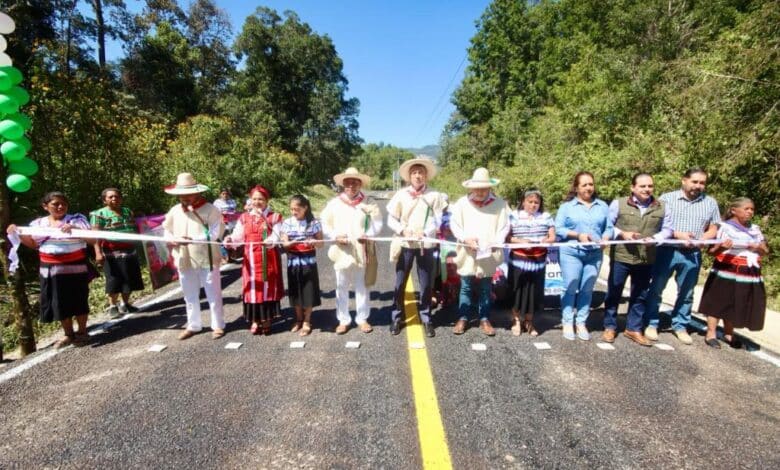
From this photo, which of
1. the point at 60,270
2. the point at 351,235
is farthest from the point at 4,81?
the point at 351,235

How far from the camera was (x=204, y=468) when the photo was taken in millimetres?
2441

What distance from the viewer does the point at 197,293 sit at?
4.58 m

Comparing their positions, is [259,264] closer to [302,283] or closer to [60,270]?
[302,283]

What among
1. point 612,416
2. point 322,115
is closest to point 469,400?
point 612,416

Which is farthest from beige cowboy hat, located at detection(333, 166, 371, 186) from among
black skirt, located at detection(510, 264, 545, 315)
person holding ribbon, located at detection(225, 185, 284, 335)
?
black skirt, located at detection(510, 264, 545, 315)

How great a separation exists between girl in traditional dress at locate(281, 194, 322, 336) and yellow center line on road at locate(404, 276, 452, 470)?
1.25 m

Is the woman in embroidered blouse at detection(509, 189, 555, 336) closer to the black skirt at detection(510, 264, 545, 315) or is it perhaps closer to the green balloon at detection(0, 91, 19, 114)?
the black skirt at detection(510, 264, 545, 315)

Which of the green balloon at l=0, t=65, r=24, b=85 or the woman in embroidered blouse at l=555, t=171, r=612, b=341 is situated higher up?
the green balloon at l=0, t=65, r=24, b=85

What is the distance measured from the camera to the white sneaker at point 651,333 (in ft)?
14.6

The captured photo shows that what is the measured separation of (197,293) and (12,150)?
2.19m

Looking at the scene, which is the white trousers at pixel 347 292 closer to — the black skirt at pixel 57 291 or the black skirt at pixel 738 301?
the black skirt at pixel 57 291

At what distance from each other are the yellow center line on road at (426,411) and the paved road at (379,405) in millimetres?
48

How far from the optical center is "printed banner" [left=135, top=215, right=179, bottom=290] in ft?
21.5

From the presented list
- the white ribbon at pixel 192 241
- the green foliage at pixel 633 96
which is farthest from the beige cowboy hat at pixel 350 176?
the green foliage at pixel 633 96
